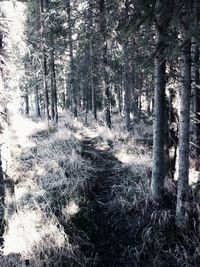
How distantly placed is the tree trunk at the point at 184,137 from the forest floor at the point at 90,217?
0.32 meters

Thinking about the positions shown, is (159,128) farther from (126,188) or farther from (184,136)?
(126,188)

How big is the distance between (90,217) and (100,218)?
226 mm

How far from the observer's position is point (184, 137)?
5496 millimetres

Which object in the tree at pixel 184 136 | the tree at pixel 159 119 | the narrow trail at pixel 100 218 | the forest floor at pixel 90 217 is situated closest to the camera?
the tree at pixel 184 136

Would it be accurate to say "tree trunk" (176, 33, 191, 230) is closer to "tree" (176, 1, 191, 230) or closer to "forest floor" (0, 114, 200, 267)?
"tree" (176, 1, 191, 230)

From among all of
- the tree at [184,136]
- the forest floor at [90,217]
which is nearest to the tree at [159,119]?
the forest floor at [90,217]

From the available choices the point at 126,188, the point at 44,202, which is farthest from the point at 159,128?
the point at 44,202

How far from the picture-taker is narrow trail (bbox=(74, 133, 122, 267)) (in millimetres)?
5758

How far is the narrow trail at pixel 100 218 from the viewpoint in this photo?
18.9 ft

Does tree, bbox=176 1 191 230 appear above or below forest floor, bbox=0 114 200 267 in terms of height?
above

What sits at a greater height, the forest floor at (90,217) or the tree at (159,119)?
the tree at (159,119)

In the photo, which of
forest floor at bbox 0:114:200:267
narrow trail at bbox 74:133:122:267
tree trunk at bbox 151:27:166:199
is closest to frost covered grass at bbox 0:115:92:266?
forest floor at bbox 0:114:200:267

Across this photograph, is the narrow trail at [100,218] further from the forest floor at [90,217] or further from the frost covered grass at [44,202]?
the frost covered grass at [44,202]

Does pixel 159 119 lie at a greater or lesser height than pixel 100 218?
greater
